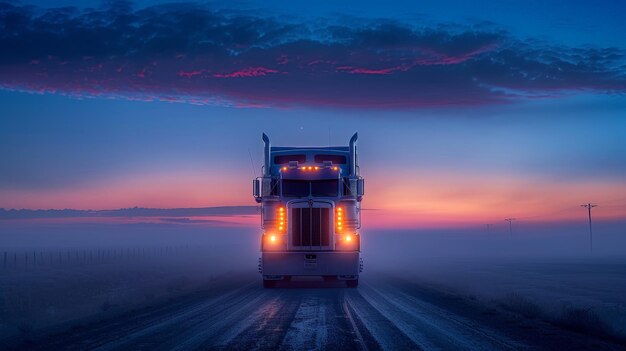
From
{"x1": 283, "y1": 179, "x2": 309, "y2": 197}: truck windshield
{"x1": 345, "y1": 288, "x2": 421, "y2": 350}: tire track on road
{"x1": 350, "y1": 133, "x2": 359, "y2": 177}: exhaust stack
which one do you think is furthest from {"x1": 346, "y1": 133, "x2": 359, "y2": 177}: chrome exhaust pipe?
{"x1": 345, "y1": 288, "x2": 421, "y2": 350}: tire track on road

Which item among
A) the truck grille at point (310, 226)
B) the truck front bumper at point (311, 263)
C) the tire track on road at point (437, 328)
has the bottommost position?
the tire track on road at point (437, 328)

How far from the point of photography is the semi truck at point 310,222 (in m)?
25.5

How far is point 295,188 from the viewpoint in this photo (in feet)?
86.3

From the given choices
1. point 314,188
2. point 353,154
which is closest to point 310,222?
point 314,188

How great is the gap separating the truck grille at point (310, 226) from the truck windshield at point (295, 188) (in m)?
0.79

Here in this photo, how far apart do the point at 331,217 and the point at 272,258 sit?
2975mm

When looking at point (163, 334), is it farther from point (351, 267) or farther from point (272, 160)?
point (272, 160)

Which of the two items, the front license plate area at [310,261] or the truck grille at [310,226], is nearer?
the front license plate area at [310,261]

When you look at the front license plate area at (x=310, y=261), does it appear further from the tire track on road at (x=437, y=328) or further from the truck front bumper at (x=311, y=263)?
the tire track on road at (x=437, y=328)

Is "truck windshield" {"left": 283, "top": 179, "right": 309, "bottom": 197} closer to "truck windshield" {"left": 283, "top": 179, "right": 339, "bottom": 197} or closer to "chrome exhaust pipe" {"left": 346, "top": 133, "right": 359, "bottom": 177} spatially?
"truck windshield" {"left": 283, "top": 179, "right": 339, "bottom": 197}

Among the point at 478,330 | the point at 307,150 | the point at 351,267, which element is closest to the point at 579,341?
the point at 478,330

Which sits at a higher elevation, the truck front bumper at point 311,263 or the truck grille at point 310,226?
the truck grille at point 310,226

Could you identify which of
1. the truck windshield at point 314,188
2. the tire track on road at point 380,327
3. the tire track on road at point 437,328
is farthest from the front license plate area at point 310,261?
the tire track on road at point 437,328

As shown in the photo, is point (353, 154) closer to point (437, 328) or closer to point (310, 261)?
point (310, 261)
